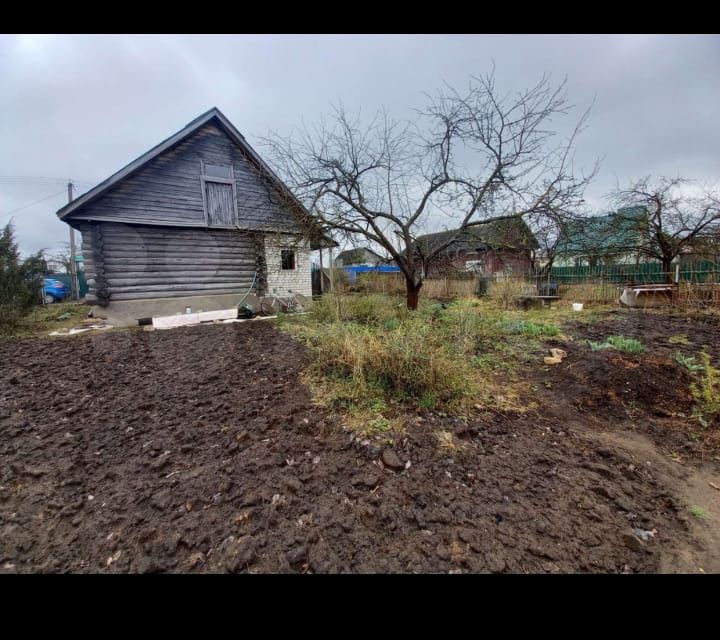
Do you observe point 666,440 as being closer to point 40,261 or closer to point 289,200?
point 289,200

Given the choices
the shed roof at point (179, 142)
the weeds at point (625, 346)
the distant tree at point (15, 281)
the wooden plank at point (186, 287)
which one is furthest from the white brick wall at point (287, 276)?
the weeds at point (625, 346)

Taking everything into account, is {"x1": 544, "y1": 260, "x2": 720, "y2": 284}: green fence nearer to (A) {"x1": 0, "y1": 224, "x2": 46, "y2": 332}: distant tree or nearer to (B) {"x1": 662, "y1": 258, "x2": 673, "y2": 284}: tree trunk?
(B) {"x1": 662, "y1": 258, "x2": 673, "y2": 284}: tree trunk

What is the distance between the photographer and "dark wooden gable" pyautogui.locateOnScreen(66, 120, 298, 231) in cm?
794

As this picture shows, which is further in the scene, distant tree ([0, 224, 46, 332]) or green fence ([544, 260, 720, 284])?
green fence ([544, 260, 720, 284])

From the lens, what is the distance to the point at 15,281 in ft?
24.5

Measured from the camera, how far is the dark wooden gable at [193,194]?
794 centimetres

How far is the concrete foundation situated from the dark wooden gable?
2.34 meters

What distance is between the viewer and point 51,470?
208cm

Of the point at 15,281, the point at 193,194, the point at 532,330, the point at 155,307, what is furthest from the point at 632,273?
the point at 15,281

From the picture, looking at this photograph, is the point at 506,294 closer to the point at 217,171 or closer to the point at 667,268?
the point at 667,268

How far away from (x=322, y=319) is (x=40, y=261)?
882cm

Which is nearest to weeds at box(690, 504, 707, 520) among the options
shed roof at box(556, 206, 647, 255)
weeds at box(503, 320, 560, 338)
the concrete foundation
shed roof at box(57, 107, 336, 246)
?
weeds at box(503, 320, 560, 338)

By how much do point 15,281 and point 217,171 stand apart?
20.4ft
